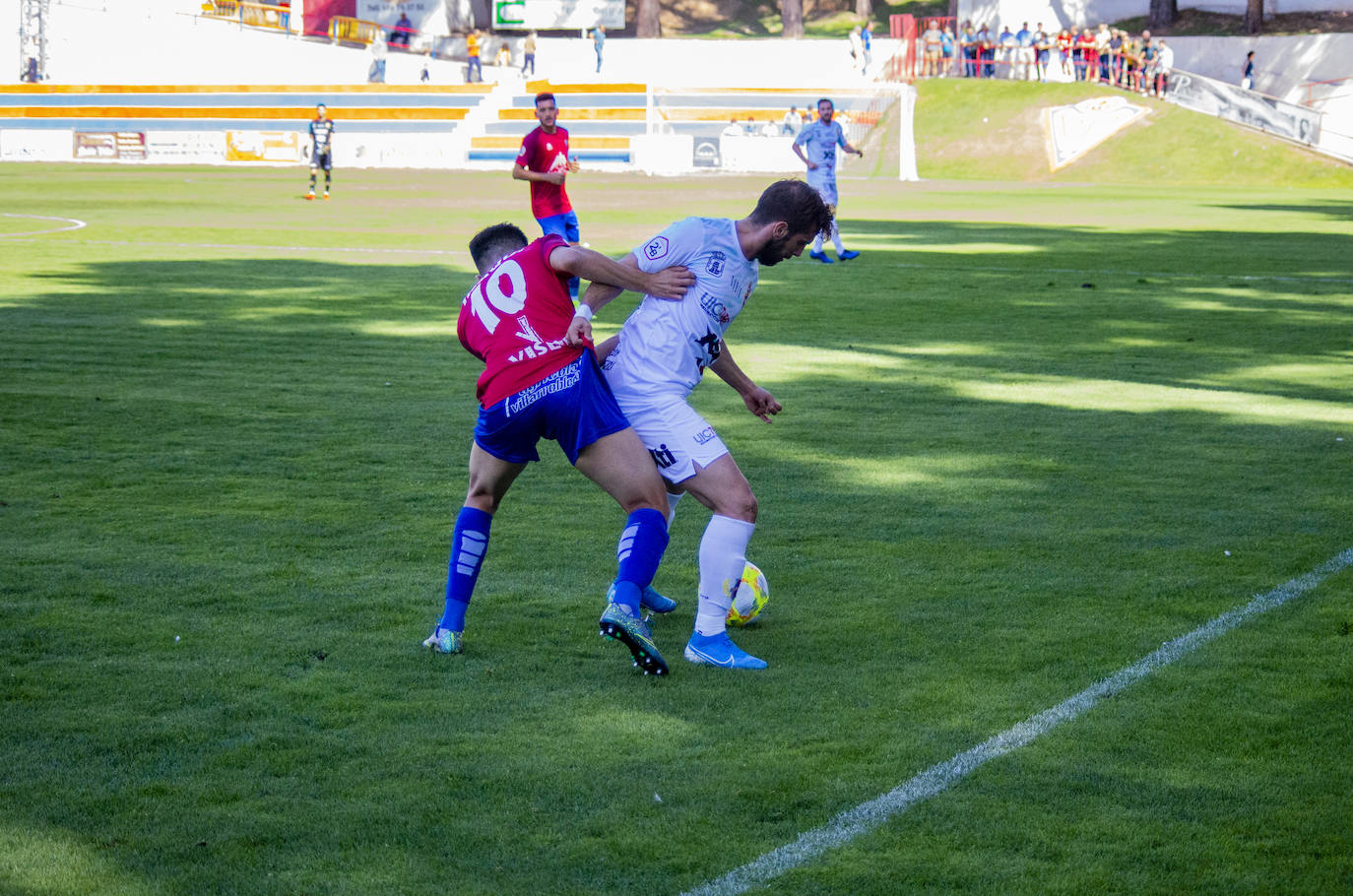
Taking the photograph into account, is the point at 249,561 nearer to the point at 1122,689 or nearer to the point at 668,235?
the point at 668,235

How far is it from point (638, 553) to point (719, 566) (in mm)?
304

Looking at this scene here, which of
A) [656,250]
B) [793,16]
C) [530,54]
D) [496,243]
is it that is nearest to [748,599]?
[656,250]

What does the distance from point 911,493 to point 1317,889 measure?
431 centimetres

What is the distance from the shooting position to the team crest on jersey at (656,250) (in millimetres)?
5227

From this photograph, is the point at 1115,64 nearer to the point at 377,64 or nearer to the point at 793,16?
the point at 793,16

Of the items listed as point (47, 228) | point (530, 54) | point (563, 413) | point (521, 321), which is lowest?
point (563, 413)

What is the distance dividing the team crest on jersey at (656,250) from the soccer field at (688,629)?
4.76 feet

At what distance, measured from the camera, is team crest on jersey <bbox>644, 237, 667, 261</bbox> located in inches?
206

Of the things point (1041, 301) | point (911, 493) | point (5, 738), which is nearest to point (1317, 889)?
point (5, 738)

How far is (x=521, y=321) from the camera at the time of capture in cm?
509

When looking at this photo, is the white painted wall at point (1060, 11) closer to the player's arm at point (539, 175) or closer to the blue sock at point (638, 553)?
the player's arm at point (539, 175)

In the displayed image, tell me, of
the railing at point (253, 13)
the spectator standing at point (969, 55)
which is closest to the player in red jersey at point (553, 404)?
the spectator standing at point (969, 55)

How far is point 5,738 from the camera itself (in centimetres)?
441

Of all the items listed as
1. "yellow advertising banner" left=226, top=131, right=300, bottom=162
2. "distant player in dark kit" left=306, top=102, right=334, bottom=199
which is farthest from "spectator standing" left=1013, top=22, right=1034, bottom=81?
"distant player in dark kit" left=306, top=102, right=334, bottom=199
